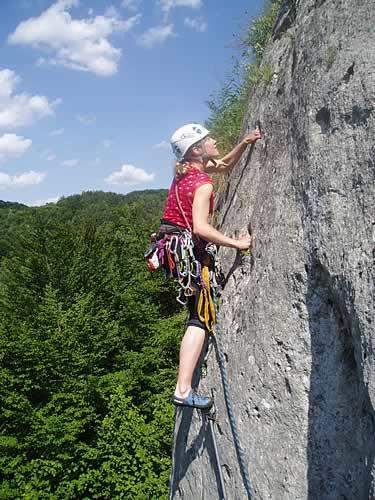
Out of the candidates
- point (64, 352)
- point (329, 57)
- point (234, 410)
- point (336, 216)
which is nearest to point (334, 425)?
point (234, 410)

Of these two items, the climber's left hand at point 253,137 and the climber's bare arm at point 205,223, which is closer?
the climber's bare arm at point 205,223

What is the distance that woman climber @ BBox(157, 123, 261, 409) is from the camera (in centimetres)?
Answer: 427

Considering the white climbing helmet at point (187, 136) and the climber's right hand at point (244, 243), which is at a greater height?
the white climbing helmet at point (187, 136)

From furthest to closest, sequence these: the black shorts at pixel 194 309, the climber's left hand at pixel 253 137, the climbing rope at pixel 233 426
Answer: the climber's left hand at pixel 253 137 → the black shorts at pixel 194 309 → the climbing rope at pixel 233 426

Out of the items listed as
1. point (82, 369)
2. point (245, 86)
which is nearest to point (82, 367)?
point (82, 369)

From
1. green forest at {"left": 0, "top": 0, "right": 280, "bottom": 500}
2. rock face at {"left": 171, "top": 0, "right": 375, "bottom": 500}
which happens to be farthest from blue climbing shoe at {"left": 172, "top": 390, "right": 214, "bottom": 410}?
green forest at {"left": 0, "top": 0, "right": 280, "bottom": 500}

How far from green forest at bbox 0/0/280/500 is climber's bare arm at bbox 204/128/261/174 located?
1206 centimetres

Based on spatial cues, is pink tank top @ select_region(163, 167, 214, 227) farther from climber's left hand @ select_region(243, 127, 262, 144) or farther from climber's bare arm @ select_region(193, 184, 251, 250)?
climber's left hand @ select_region(243, 127, 262, 144)

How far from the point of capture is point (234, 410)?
161 inches

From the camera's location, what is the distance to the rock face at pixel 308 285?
306cm

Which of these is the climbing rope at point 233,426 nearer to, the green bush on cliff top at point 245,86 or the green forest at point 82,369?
the green bush on cliff top at point 245,86

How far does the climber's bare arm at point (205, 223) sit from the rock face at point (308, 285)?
172 mm

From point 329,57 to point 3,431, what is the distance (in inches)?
652

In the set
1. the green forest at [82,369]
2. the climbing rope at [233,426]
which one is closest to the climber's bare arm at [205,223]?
the climbing rope at [233,426]
